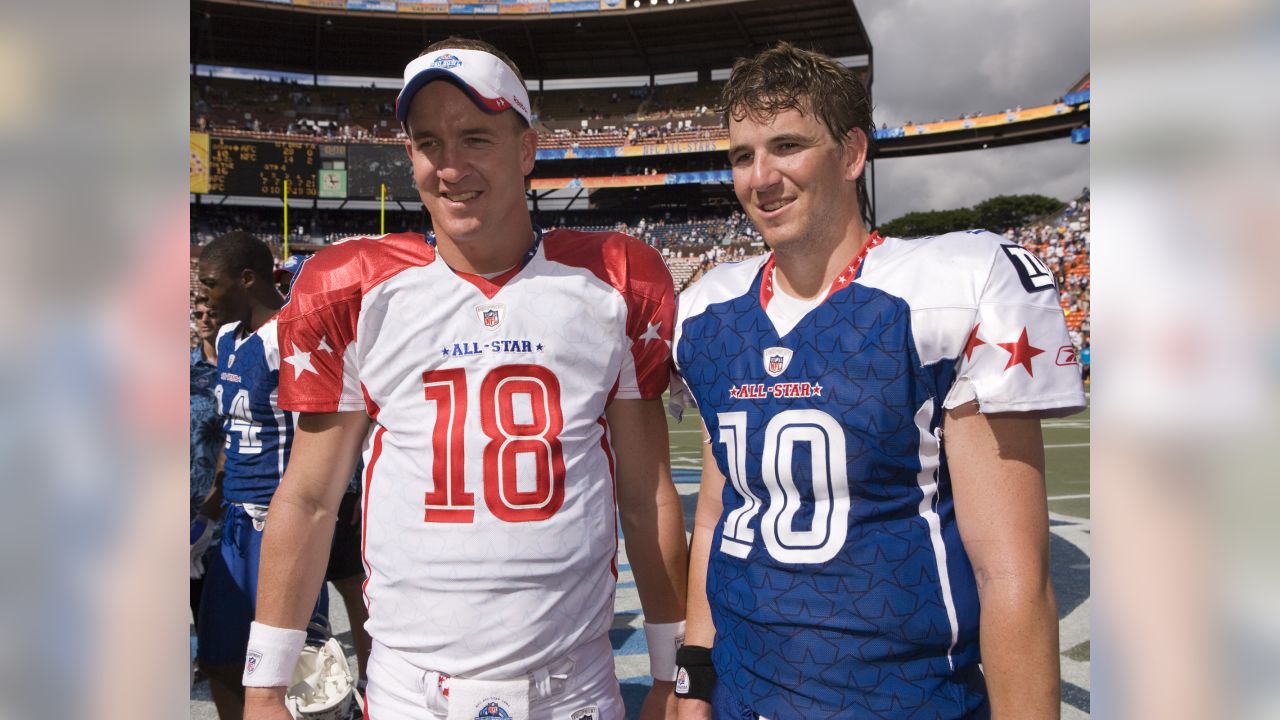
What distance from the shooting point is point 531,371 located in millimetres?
2012

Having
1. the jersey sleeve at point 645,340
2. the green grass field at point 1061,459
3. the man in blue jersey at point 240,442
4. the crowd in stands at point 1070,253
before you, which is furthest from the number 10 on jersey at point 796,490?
the crowd in stands at point 1070,253

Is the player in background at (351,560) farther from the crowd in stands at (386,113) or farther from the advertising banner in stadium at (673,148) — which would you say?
the crowd in stands at (386,113)

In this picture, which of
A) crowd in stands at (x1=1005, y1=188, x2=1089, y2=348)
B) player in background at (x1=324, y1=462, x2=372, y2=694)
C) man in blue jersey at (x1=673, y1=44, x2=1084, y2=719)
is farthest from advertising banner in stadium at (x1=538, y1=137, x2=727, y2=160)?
man in blue jersey at (x1=673, y1=44, x2=1084, y2=719)

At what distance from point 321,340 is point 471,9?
3786cm

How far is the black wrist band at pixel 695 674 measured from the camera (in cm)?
195

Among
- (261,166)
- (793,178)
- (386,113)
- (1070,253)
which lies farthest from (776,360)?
(386,113)

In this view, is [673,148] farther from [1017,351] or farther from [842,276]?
[1017,351]

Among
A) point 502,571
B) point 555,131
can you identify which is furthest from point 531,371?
point 555,131

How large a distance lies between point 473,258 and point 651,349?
514 millimetres

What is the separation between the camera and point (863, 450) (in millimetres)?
1726

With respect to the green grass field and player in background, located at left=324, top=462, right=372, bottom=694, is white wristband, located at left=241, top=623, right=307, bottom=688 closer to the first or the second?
player in background, located at left=324, top=462, right=372, bottom=694

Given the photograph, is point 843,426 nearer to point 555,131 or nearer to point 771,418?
point 771,418

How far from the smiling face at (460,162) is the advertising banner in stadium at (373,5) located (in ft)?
121
